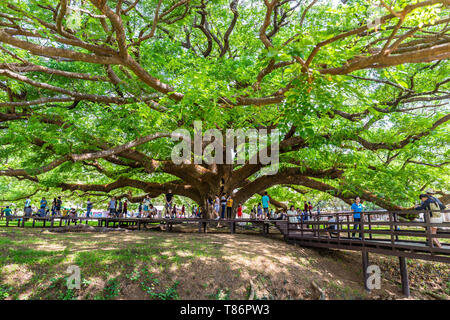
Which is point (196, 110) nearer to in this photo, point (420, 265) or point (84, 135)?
point (84, 135)

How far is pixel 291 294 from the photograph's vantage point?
286 inches

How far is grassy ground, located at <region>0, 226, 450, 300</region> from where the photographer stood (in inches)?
241

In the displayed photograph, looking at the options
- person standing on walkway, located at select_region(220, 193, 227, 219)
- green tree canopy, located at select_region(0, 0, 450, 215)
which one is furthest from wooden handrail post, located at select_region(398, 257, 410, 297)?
person standing on walkway, located at select_region(220, 193, 227, 219)

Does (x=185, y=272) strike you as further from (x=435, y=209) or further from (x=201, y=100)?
(x=435, y=209)

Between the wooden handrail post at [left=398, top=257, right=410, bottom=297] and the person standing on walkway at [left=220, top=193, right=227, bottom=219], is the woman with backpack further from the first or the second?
the person standing on walkway at [left=220, top=193, right=227, bottom=219]
